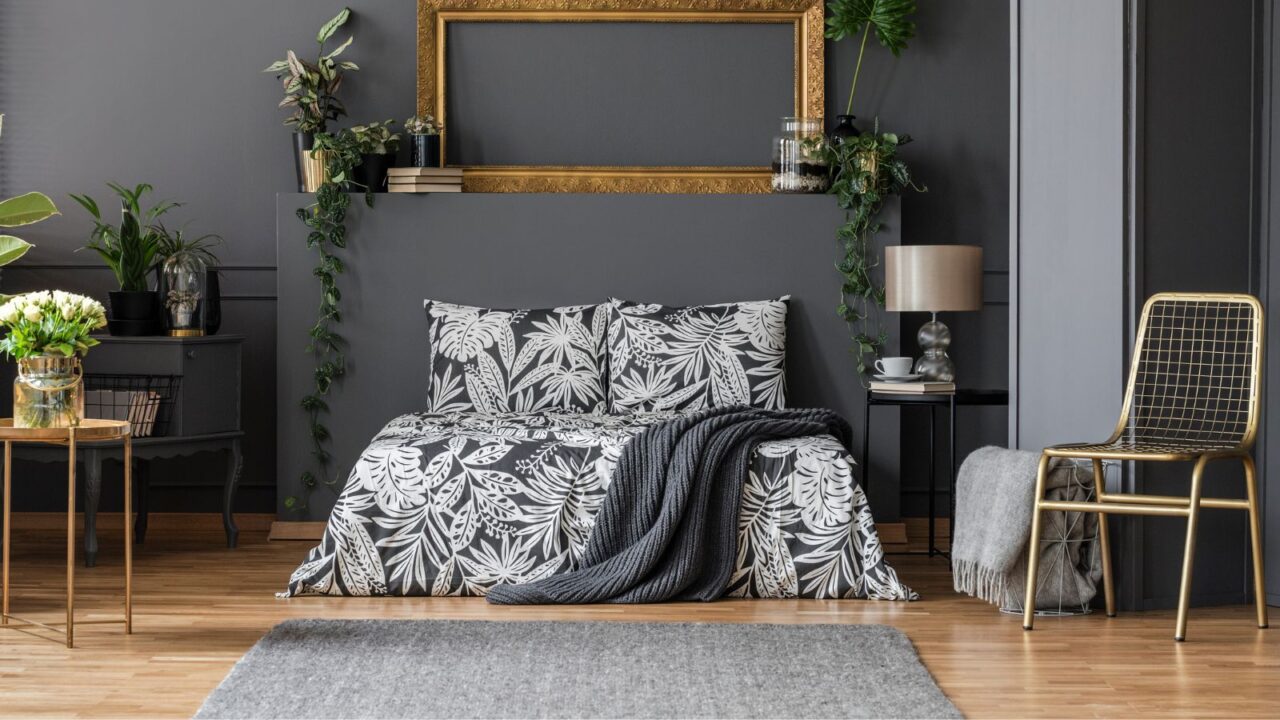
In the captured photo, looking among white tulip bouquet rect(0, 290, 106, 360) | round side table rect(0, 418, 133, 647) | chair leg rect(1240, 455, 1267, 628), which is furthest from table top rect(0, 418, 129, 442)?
chair leg rect(1240, 455, 1267, 628)

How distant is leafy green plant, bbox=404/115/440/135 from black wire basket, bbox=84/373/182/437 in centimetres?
131

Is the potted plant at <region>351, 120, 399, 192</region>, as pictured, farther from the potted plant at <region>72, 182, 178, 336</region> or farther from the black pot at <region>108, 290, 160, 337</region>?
the black pot at <region>108, 290, 160, 337</region>

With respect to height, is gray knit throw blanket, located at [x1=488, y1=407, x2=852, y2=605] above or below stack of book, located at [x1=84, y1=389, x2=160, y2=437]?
below

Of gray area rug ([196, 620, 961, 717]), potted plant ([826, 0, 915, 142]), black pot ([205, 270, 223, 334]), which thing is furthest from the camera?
potted plant ([826, 0, 915, 142])

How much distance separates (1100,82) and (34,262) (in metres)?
4.17

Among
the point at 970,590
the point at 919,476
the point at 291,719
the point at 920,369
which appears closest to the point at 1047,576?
the point at 970,590

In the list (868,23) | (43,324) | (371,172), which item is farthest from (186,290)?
(868,23)

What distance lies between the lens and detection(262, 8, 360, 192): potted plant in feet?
16.6

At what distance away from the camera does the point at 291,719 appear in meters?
2.61

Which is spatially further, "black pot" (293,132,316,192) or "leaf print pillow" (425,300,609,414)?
"black pot" (293,132,316,192)

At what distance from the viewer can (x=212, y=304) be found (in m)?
4.96

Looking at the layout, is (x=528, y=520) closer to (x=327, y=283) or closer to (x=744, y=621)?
(x=744, y=621)

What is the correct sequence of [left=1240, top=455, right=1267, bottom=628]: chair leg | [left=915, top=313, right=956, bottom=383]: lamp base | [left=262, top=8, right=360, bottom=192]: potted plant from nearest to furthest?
1. [left=1240, top=455, right=1267, bottom=628]: chair leg
2. [left=915, top=313, right=956, bottom=383]: lamp base
3. [left=262, top=8, right=360, bottom=192]: potted plant

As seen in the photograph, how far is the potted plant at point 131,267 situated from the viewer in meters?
4.84
